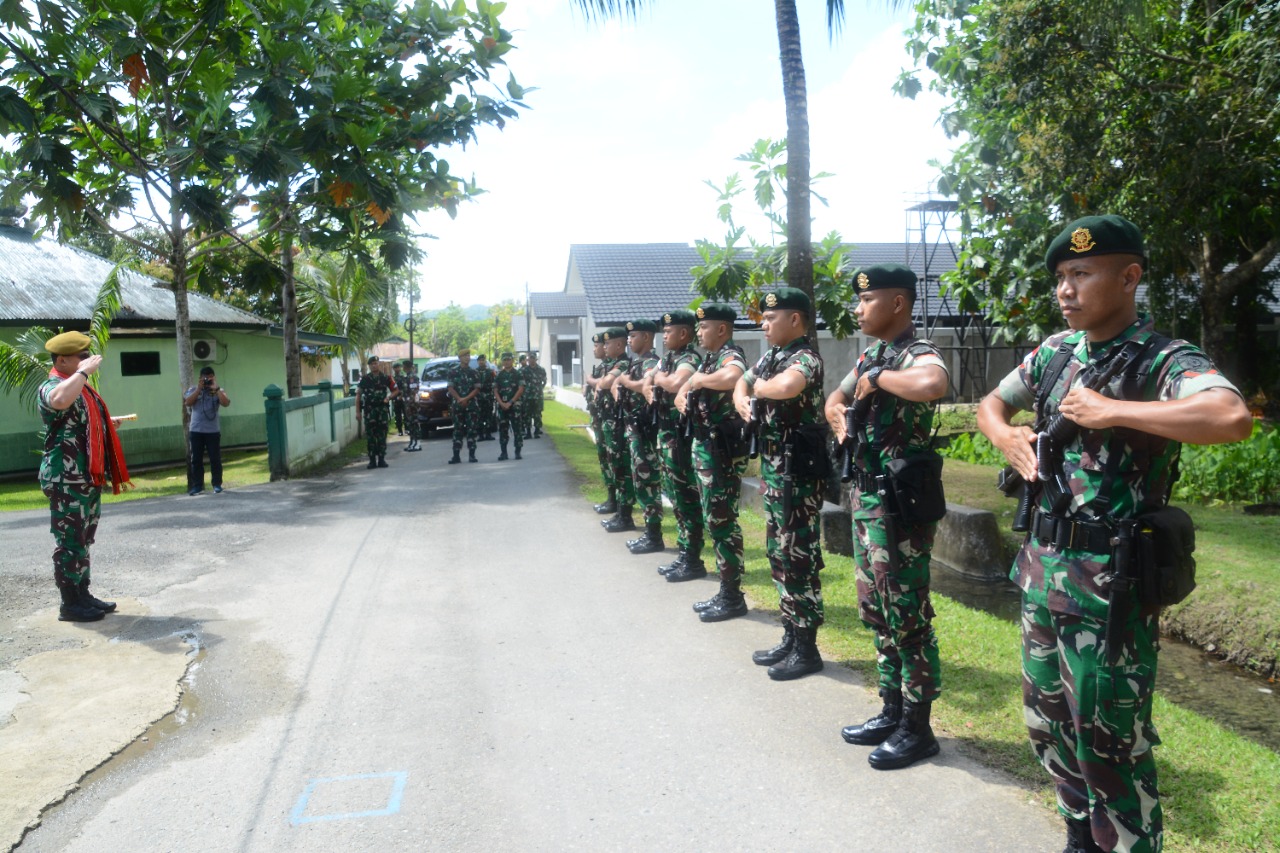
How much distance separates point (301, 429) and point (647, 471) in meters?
8.60

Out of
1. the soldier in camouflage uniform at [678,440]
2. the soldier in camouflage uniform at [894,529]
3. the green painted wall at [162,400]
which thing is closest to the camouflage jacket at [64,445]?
the soldier in camouflage uniform at [678,440]

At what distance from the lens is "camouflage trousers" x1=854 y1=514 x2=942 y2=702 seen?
3855 millimetres

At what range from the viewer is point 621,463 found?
9250 mm

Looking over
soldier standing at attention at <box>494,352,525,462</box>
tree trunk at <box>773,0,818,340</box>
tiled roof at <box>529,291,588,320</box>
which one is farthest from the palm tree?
tiled roof at <box>529,291,588,320</box>

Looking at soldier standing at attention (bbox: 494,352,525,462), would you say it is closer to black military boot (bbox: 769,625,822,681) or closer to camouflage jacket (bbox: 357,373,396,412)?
camouflage jacket (bbox: 357,373,396,412)

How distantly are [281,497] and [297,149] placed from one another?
4431mm

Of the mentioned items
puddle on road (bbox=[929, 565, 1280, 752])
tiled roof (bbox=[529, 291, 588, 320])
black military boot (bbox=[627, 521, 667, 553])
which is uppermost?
tiled roof (bbox=[529, 291, 588, 320])

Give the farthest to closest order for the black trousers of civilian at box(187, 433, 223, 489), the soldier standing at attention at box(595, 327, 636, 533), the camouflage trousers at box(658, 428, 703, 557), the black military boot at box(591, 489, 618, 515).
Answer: the black trousers of civilian at box(187, 433, 223, 489), the black military boot at box(591, 489, 618, 515), the soldier standing at attention at box(595, 327, 636, 533), the camouflage trousers at box(658, 428, 703, 557)

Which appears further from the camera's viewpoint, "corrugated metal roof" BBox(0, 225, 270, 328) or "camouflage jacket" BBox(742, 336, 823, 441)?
"corrugated metal roof" BBox(0, 225, 270, 328)

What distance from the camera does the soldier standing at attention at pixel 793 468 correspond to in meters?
4.84

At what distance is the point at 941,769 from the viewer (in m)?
3.83

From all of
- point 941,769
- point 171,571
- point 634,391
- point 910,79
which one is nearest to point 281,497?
point 171,571

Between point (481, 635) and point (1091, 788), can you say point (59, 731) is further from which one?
point (1091, 788)

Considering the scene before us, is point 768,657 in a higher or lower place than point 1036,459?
lower
